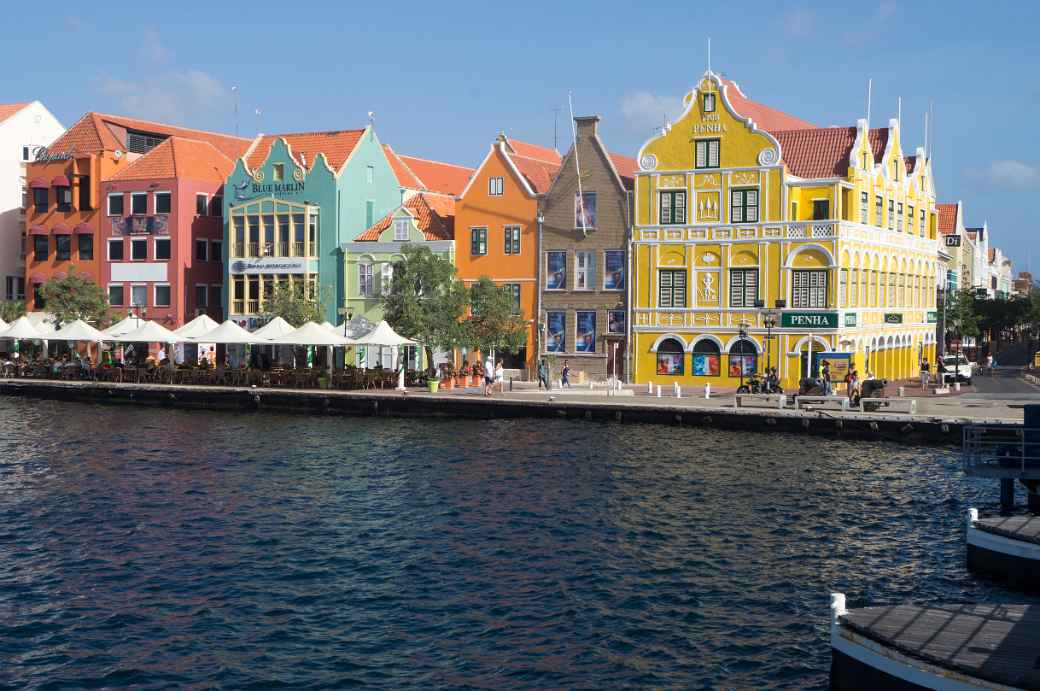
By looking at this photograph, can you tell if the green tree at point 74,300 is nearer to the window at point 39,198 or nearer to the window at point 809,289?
the window at point 39,198

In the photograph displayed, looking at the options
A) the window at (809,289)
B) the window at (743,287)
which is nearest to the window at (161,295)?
the window at (743,287)

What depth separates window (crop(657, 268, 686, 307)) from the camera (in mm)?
70875

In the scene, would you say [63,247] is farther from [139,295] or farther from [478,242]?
[478,242]

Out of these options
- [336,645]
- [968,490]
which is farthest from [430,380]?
[336,645]

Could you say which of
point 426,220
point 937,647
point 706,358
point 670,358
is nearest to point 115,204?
point 426,220

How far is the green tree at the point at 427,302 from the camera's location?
227 feet

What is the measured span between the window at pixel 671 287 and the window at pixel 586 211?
558 centimetres

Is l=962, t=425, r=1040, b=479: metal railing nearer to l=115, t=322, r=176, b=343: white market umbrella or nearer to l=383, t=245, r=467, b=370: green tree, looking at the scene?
l=383, t=245, r=467, b=370: green tree

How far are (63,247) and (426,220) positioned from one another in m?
30.4

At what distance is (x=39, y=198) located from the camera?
93.4m

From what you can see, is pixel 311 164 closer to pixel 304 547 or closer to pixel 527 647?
pixel 304 547

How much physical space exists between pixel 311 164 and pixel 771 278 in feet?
111

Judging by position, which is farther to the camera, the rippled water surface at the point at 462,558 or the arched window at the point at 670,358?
the arched window at the point at 670,358

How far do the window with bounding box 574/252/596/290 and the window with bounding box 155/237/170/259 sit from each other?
103 ft
